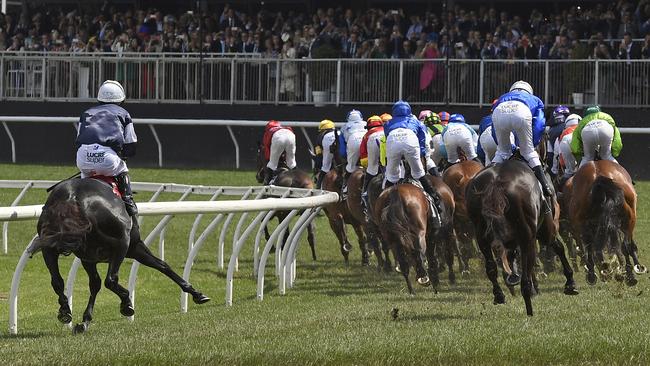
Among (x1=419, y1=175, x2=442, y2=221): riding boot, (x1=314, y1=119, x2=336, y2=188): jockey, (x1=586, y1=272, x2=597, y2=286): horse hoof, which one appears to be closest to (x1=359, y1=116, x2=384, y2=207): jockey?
(x1=419, y1=175, x2=442, y2=221): riding boot

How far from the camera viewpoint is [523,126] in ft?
39.9

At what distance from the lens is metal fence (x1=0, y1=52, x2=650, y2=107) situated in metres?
25.2

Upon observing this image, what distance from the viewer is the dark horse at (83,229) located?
35.2ft

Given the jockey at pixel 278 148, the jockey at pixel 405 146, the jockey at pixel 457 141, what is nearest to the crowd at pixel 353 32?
the jockey at pixel 278 148

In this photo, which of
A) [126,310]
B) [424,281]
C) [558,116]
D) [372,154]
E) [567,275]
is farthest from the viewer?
[558,116]

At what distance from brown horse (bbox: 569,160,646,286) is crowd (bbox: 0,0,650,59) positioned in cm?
1153

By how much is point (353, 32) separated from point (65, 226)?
58.5 feet

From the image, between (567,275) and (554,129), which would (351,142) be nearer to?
(554,129)

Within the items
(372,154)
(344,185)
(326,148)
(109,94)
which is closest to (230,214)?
(109,94)

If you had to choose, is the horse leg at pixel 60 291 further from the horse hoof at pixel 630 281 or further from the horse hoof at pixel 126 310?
the horse hoof at pixel 630 281

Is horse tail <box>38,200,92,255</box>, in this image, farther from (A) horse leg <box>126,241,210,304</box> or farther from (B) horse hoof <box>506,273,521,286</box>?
(B) horse hoof <box>506,273,521,286</box>

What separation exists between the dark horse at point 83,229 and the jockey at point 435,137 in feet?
24.3

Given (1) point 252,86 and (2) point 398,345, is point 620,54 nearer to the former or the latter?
(1) point 252,86

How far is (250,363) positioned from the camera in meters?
8.78
